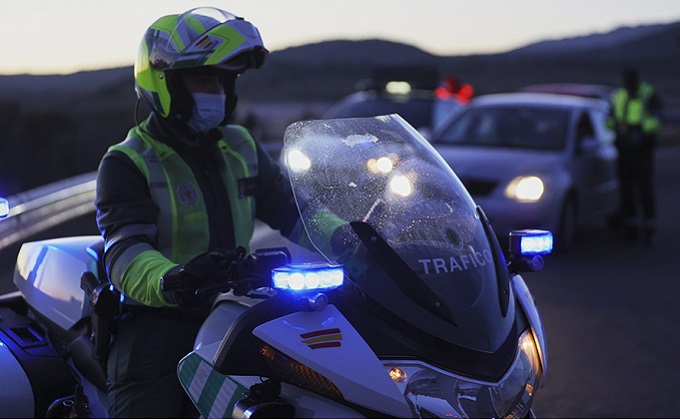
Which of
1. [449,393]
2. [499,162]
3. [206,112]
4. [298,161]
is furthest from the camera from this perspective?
[499,162]

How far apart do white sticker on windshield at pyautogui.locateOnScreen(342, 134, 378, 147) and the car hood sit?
26.2 ft

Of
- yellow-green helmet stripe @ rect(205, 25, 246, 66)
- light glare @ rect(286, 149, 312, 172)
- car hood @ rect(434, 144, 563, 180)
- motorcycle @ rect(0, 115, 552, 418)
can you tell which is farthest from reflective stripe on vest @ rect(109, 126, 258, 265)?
car hood @ rect(434, 144, 563, 180)

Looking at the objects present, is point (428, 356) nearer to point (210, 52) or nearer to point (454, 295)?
point (454, 295)

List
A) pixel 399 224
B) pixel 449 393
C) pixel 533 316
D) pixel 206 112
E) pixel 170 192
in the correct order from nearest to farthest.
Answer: pixel 449 393
pixel 399 224
pixel 533 316
pixel 170 192
pixel 206 112

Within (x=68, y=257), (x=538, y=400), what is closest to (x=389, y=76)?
(x=538, y=400)

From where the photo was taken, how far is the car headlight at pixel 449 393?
9.33 ft

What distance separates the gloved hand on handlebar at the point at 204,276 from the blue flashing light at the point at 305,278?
18 centimetres

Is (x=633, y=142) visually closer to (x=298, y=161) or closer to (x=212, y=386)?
(x=298, y=161)

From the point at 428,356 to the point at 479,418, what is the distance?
21cm

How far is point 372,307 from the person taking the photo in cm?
299

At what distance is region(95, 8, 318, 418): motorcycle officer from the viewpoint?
3.52 m

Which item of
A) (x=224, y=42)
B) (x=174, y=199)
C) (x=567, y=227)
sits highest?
(x=224, y=42)

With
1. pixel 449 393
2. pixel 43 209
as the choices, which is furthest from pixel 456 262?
pixel 43 209

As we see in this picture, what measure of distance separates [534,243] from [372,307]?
2.76ft
